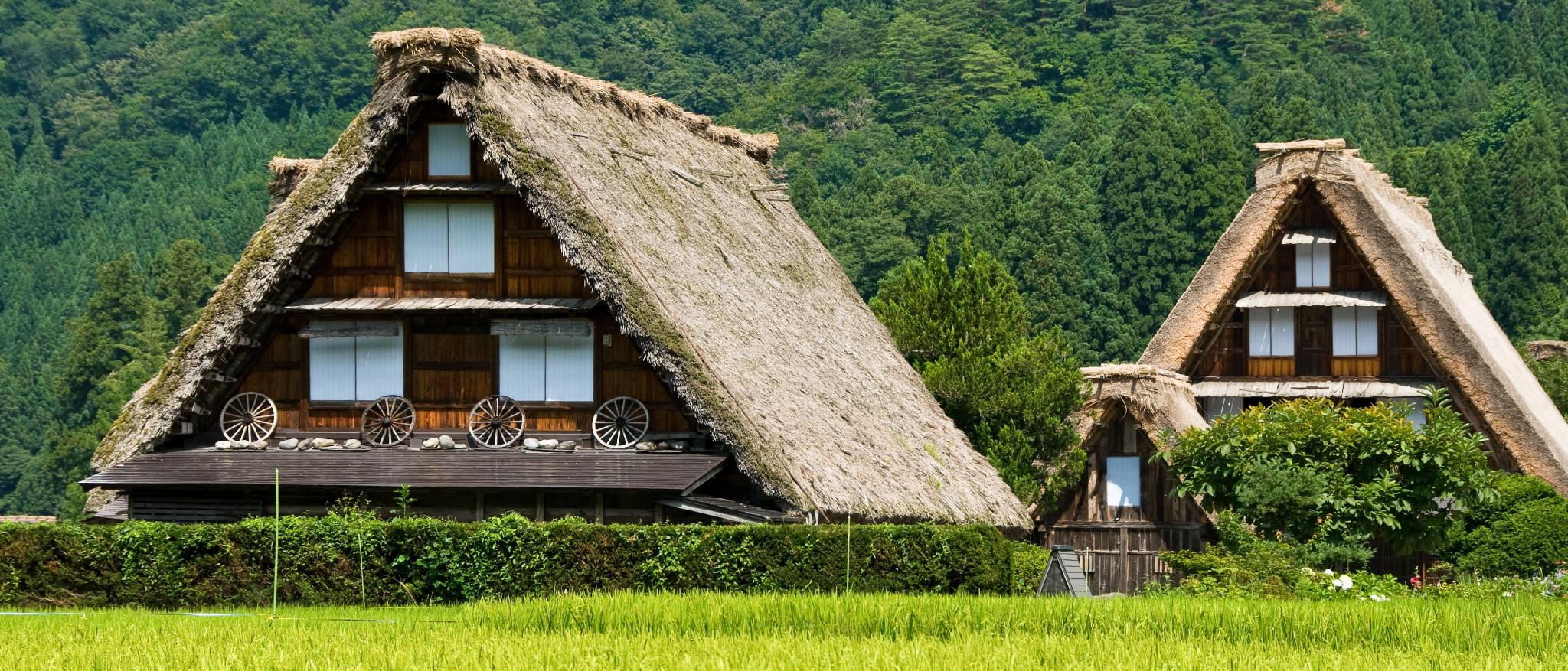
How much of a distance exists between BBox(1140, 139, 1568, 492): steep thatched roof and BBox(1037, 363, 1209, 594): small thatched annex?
2793mm

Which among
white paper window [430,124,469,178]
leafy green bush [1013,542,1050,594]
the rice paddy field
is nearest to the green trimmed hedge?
leafy green bush [1013,542,1050,594]

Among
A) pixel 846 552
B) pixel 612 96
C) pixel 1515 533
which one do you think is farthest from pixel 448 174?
pixel 1515 533

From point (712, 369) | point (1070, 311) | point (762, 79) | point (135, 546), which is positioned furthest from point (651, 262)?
point (762, 79)

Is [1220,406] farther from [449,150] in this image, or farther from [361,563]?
[361,563]

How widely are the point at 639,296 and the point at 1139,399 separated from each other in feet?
48.6

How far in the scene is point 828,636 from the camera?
18844 millimetres

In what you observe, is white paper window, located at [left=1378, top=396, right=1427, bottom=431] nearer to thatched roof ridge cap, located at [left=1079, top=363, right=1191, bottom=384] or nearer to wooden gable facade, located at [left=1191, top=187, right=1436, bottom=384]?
wooden gable facade, located at [left=1191, top=187, right=1436, bottom=384]

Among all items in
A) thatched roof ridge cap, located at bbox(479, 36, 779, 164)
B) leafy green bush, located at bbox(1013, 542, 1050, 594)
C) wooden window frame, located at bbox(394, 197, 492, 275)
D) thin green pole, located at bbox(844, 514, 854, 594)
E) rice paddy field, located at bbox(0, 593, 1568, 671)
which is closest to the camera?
rice paddy field, located at bbox(0, 593, 1568, 671)

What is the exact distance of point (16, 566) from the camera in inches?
1014

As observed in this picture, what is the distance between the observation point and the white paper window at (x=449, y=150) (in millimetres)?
29875

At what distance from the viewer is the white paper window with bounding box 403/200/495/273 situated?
29.8 meters

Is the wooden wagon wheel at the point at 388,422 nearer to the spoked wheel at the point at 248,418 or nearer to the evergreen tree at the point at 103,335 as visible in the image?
the spoked wheel at the point at 248,418

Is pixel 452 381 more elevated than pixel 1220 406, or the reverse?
pixel 452 381

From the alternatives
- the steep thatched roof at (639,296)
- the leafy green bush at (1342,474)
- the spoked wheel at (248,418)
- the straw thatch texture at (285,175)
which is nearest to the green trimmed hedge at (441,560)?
the steep thatched roof at (639,296)
